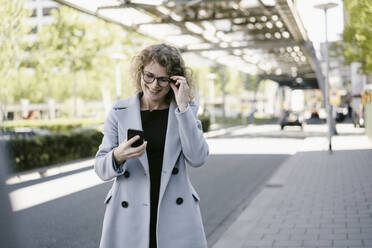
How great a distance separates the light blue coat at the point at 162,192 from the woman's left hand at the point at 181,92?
0.04 m

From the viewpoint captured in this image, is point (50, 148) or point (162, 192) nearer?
point (162, 192)

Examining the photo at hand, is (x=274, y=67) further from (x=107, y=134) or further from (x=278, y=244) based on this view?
(x=107, y=134)

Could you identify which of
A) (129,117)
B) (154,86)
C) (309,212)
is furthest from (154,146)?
(309,212)

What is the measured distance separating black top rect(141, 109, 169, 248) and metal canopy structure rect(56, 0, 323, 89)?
928 centimetres

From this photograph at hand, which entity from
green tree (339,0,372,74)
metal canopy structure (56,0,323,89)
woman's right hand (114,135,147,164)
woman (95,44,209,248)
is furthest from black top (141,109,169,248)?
green tree (339,0,372,74)

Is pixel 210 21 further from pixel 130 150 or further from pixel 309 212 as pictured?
pixel 130 150

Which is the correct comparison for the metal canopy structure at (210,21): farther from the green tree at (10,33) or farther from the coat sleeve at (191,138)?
the green tree at (10,33)

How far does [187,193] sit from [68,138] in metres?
14.9

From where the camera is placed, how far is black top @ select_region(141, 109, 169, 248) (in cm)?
268

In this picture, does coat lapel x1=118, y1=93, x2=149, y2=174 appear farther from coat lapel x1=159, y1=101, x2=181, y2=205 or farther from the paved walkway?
the paved walkway

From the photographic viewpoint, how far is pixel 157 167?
268cm

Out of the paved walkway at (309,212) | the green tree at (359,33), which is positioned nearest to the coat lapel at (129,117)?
the paved walkway at (309,212)

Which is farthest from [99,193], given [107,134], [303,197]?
[107,134]

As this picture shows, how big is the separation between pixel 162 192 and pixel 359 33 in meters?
16.3
